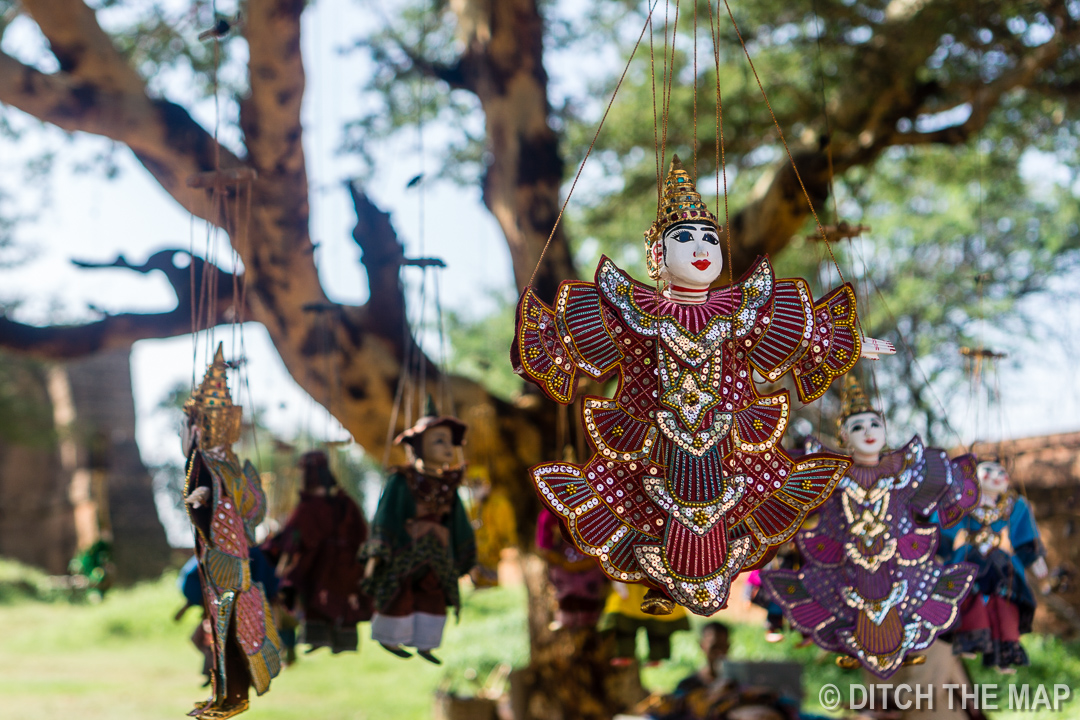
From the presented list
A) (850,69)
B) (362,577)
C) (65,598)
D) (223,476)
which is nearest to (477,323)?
(65,598)

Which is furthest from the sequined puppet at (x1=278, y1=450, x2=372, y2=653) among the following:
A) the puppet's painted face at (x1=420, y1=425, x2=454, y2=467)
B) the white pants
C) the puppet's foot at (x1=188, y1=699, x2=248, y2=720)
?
the puppet's foot at (x1=188, y1=699, x2=248, y2=720)

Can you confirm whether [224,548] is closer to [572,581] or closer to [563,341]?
[563,341]

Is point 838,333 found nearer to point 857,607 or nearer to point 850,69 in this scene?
point 857,607

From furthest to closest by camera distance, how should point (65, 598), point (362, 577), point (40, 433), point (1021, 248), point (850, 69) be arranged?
point (40, 433) < point (65, 598) < point (1021, 248) < point (850, 69) < point (362, 577)

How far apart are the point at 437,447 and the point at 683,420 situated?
1.37 meters

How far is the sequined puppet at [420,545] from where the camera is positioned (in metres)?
3.49

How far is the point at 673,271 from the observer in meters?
2.62

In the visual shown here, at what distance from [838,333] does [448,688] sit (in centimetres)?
522

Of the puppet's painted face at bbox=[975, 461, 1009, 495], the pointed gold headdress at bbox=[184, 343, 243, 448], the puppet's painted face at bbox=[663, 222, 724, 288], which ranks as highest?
the puppet's painted face at bbox=[663, 222, 724, 288]

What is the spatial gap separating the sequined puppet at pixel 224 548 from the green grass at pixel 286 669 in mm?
4396

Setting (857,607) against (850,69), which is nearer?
(857,607)

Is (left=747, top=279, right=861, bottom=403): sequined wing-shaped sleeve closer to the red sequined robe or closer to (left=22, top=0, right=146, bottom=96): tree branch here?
the red sequined robe

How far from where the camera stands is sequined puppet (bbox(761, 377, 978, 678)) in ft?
9.93

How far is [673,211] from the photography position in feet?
8.77
